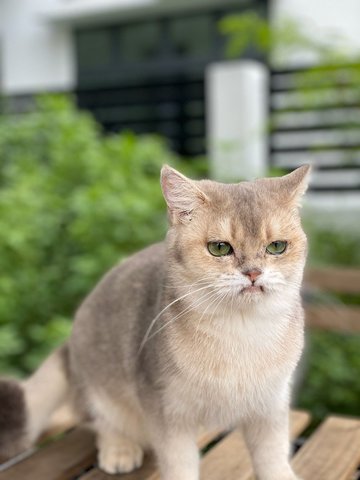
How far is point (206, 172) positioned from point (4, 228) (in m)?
1.78

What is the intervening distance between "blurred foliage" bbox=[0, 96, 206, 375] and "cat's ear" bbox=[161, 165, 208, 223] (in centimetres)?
166

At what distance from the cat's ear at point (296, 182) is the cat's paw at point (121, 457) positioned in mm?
762

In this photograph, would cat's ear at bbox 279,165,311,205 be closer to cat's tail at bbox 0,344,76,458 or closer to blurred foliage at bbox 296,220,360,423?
cat's tail at bbox 0,344,76,458

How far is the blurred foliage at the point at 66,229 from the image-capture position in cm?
315

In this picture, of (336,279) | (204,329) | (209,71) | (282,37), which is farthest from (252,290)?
(209,71)

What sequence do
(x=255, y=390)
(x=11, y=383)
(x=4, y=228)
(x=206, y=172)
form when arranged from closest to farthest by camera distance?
(x=255, y=390), (x=11, y=383), (x=4, y=228), (x=206, y=172)

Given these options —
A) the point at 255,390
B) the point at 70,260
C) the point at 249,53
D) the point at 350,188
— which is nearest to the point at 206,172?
the point at 350,188

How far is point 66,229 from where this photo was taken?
3.52m

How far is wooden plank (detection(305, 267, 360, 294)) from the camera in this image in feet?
10.2

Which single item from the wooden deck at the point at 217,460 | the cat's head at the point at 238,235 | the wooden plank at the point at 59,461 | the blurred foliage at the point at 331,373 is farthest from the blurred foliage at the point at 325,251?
the cat's head at the point at 238,235

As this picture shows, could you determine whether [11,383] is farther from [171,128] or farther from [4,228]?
[171,128]

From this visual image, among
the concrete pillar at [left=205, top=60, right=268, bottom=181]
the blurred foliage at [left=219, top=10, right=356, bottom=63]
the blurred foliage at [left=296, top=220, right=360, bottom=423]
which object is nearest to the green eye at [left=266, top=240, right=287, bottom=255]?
the blurred foliage at [left=296, top=220, right=360, bottom=423]

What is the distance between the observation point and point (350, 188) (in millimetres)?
5219

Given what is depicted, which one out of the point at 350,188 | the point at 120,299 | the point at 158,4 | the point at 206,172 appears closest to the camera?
the point at 120,299
